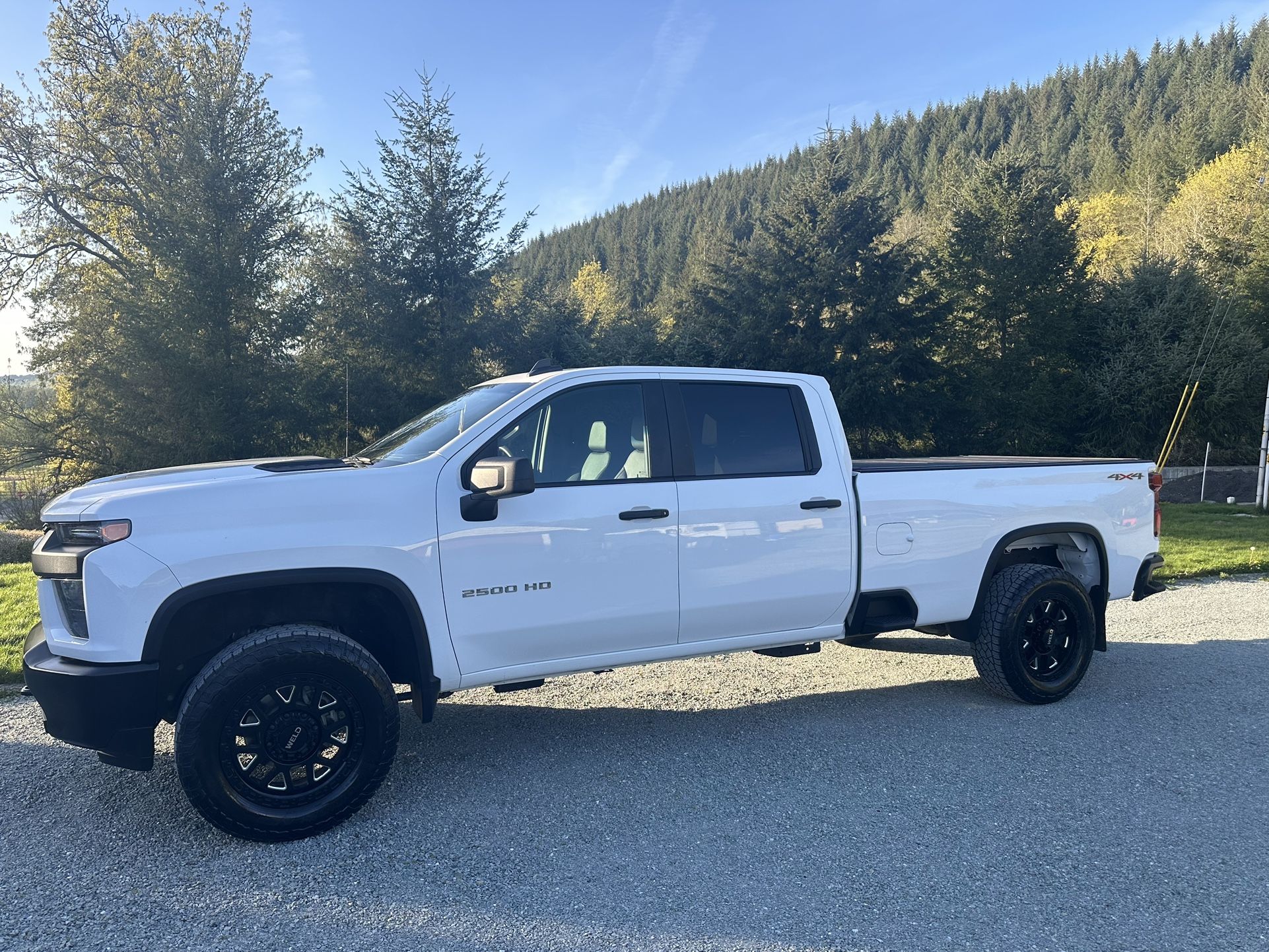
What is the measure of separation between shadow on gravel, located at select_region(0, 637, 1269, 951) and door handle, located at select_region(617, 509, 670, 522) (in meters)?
1.30

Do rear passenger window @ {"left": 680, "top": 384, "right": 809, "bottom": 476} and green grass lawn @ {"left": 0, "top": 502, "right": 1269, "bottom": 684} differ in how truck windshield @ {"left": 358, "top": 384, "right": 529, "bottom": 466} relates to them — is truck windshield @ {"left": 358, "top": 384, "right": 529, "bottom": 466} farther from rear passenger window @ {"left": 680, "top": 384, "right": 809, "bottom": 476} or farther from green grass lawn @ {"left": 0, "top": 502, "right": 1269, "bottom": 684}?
green grass lawn @ {"left": 0, "top": 502, "right": 1269, "bottom": 684}

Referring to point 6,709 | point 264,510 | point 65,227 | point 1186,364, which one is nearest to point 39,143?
point 65,227

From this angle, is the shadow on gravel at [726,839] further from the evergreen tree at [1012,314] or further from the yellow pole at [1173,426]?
the evergreen tree at [1012,314]

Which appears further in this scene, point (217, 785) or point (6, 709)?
point (6, 709)

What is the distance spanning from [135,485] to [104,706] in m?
0.97

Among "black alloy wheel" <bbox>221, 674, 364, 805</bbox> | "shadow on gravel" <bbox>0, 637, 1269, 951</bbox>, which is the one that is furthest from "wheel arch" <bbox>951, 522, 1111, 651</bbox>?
"black alloy wheel" <bbox>221, 674, 364, 805</bbox>

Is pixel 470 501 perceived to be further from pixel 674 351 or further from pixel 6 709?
pixel 674 351

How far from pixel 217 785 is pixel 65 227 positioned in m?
24.2

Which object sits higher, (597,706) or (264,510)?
(264,510)

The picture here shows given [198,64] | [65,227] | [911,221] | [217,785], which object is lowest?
[217,785]

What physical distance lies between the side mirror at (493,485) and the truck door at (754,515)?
976 millimetres

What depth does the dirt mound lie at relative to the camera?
882 inches

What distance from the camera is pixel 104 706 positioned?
128 inches

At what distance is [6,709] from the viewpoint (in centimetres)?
514
